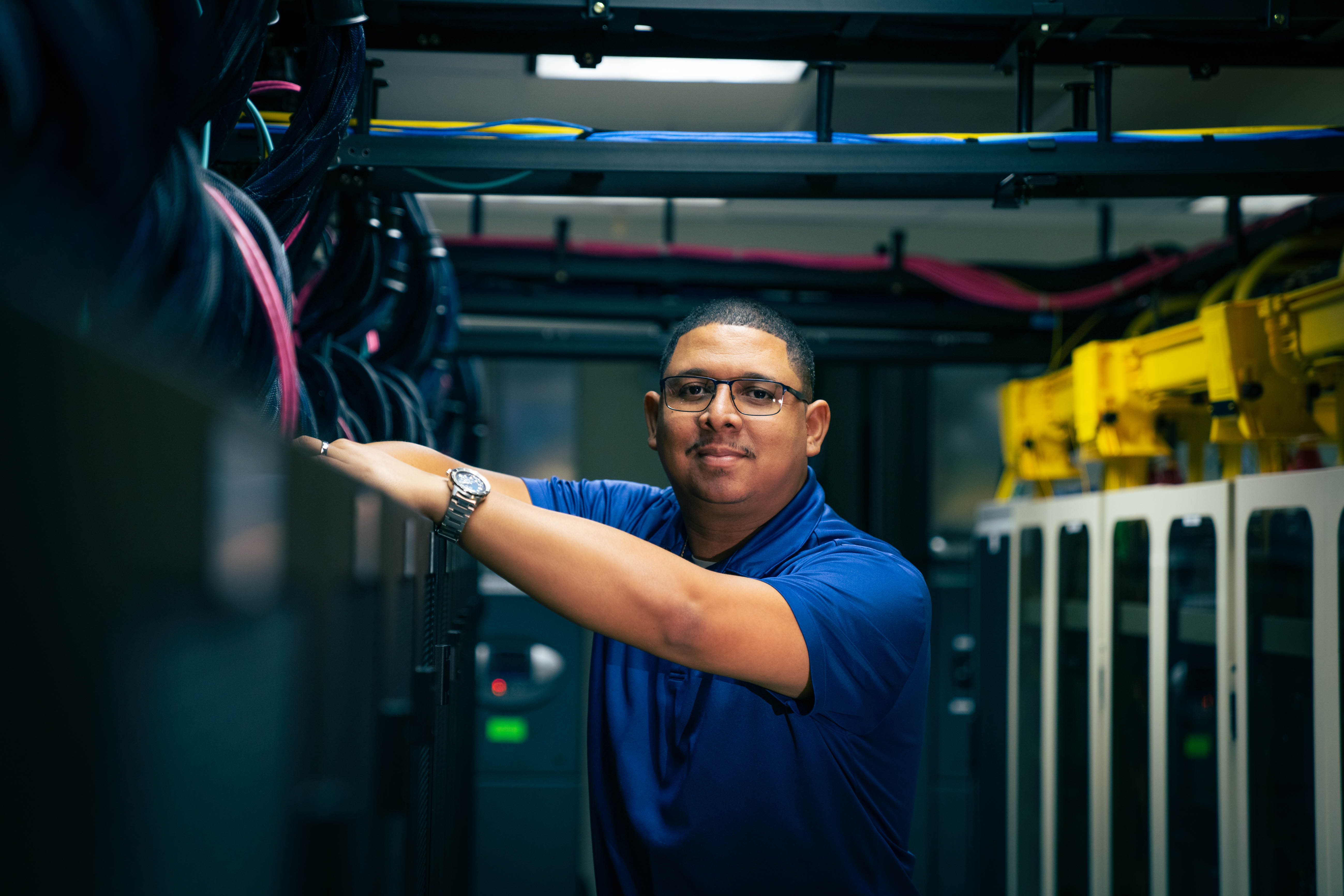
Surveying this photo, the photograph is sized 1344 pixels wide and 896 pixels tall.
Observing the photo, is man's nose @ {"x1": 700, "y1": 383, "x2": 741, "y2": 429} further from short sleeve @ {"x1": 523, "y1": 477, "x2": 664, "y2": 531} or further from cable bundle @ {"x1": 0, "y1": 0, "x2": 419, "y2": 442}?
cable bundle @ {"x1": 0, "y1": 0, "x2": 419, "y2": 442}

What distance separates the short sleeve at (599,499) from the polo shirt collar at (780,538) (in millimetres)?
200

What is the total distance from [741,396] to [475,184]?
0.78m

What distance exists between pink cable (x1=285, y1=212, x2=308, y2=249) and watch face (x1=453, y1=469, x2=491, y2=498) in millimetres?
346

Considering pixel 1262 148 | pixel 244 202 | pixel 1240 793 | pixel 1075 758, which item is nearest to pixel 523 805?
pixel 1075 758

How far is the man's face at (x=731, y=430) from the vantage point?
134 centimetres

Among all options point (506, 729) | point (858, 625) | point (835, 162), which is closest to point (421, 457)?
point (858, 625)

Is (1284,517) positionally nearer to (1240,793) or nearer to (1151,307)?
(1240,793)

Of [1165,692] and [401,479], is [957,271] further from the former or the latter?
[401,479]

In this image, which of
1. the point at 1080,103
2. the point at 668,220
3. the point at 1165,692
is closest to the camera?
the point at 1080,103

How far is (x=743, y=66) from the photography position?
11.1 feet

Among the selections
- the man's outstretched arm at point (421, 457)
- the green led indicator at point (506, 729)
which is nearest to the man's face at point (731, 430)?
the man's outstretched arm at point (421, 457)

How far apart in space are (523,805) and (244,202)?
4.45 meters

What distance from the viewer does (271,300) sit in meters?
0.68

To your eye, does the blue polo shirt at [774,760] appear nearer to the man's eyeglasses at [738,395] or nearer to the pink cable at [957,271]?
the man's eyeglasses at [738,395]
